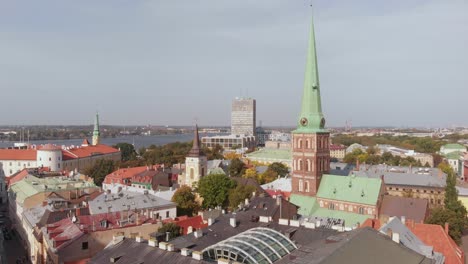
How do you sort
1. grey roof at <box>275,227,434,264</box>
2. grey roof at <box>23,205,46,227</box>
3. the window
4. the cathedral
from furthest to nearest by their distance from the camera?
the cathedral → grey roof at <box>23,205,46,227</box> → the window → grey roof at <box>275,227,434,264</box>

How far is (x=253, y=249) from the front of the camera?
3156 centimetres

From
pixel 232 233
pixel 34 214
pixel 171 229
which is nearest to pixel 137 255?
pixel 232 233

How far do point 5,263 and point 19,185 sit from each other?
2957cm

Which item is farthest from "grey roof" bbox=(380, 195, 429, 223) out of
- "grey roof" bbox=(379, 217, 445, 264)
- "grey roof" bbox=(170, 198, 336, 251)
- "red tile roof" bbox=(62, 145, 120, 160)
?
"red tile roof" bbox=(62, 145, 120, 160)

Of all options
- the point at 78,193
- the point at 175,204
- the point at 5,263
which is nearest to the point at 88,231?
the point at 5,263

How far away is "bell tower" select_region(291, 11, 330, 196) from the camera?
73000mm

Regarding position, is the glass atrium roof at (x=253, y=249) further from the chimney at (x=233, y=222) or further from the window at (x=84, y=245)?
the window at (x=84, y=245)

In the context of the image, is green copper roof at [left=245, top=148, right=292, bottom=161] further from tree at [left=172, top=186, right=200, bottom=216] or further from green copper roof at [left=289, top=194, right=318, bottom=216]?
tree at [left=172, top=186, right=200, bottom=216]

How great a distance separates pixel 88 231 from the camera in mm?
45406

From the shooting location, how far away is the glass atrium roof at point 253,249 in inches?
1209

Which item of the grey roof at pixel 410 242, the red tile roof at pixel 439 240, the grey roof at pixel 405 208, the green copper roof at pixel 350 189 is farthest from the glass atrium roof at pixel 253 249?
the grey roof at pixel 405 208

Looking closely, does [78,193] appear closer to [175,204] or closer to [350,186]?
[175,204]

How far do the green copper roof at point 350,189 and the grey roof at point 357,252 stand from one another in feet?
114

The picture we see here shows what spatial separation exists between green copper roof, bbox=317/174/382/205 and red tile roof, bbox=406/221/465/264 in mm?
20435
